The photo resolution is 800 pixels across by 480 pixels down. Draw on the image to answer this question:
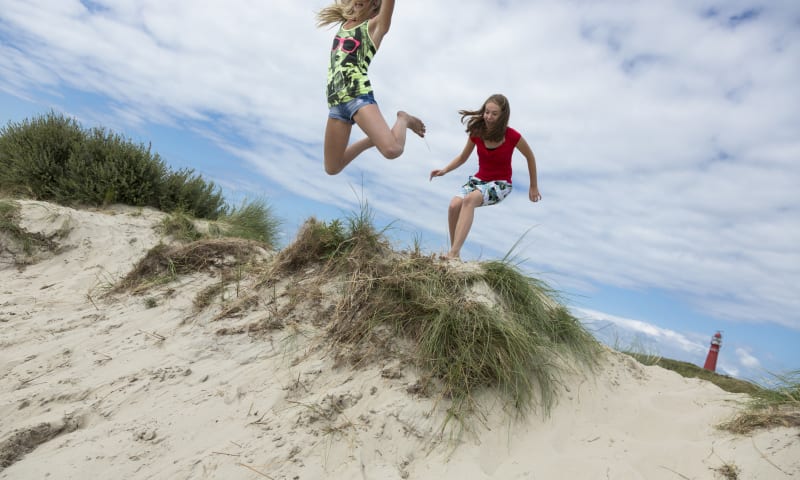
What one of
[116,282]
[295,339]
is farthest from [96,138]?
[295,339]

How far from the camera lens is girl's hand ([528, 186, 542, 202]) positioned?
543 cm

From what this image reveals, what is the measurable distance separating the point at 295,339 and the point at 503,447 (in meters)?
1.67

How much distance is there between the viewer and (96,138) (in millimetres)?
8641

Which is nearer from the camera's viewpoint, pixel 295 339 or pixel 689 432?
pixel 689 432

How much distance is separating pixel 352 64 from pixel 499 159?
68.8 inches

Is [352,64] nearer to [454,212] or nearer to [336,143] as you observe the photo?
[336,143]

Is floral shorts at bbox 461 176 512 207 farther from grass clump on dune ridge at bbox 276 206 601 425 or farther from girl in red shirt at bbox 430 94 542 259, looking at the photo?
grass clump on dune ridge at bbox 276 206 601 425

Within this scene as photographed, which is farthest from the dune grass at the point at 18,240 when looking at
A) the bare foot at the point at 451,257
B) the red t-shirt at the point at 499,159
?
the red t-shirt at the point at 499,159

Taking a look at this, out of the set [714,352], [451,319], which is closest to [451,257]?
[451,319]

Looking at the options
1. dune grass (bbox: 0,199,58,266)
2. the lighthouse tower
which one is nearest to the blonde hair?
dune grass (bbox: 0,199,58,266)

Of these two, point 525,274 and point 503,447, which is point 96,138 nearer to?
point 525,274

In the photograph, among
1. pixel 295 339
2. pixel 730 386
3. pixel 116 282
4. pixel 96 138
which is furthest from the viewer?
pixel 96 138

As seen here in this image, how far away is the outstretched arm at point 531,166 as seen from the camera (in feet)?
17.1

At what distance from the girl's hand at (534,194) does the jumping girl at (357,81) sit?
1.55 meters
